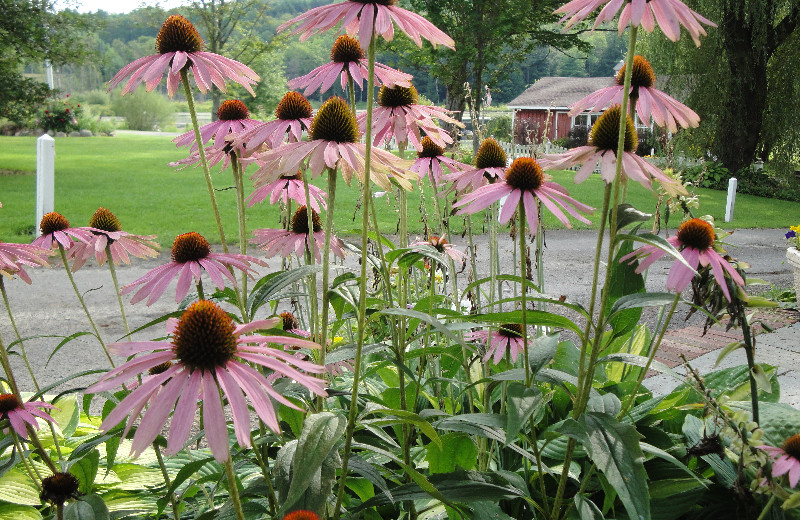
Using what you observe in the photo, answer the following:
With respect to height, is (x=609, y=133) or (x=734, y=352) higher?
(x=609, y=133)

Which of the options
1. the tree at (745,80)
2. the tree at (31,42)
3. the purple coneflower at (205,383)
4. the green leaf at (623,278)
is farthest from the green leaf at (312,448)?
the tree at (31,42)

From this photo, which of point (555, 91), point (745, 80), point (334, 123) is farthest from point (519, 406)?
point (555, 91)

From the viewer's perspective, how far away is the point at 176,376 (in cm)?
65

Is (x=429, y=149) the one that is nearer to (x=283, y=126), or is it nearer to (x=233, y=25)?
(x=283, y=126)

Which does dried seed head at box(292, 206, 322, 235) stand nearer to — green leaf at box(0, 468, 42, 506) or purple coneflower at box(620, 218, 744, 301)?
purple coneflower at box(620, 218, 744, 301)

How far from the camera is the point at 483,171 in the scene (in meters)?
1.35

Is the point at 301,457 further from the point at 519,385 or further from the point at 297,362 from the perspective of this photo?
the point at 519,385

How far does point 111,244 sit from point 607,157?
112 centimetres

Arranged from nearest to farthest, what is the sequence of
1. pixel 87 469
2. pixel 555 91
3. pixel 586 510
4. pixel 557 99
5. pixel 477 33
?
pixel 586 510 → pixel 87 469 → pixel 477 33 → pixel 557 99 → pixel 555 91

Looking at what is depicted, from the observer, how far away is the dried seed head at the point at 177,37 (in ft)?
3.62

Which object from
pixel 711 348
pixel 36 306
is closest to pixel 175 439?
pixel 711 348

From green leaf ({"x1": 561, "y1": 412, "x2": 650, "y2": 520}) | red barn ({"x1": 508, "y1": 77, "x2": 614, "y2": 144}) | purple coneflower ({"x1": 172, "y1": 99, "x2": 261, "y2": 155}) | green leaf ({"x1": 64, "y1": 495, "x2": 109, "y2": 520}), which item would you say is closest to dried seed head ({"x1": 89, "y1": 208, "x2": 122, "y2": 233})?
purple coneflower ({"x1": 172, "y1": 99, "x2": 261, "y2": 155})

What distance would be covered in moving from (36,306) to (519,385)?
4.62 m

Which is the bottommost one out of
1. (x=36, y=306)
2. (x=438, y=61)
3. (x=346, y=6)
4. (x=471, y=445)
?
(x=36, y=306)
